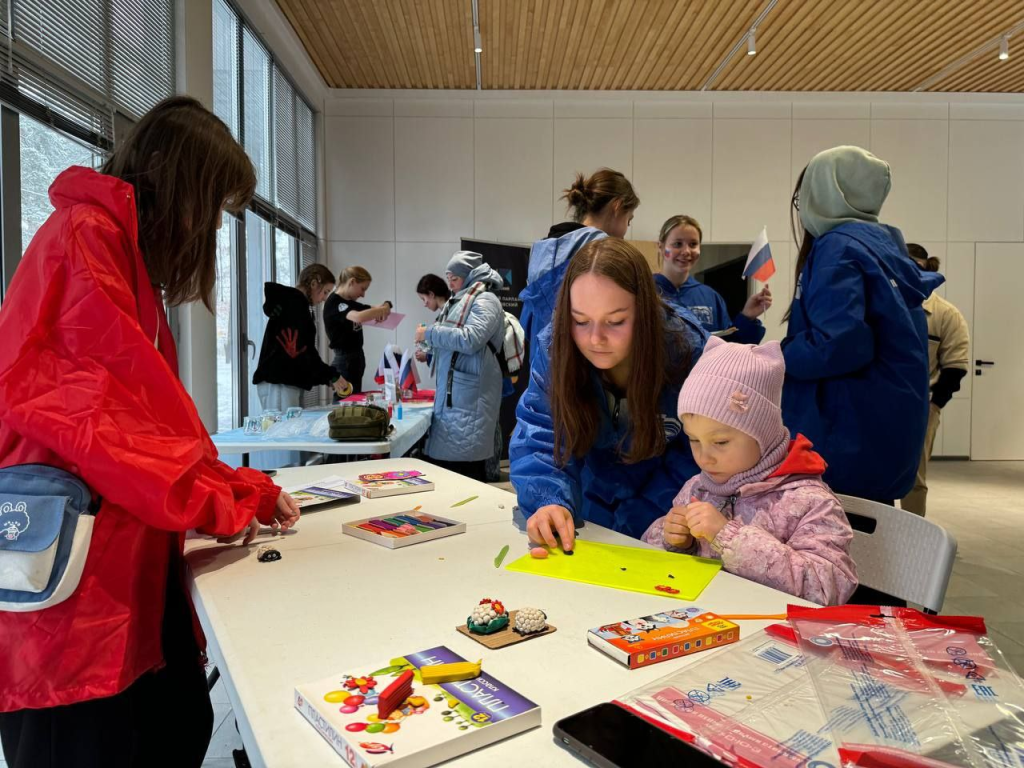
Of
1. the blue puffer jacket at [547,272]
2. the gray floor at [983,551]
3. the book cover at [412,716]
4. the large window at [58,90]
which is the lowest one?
the gray floor at [983,551]

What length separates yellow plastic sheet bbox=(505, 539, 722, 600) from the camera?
1.12 meters

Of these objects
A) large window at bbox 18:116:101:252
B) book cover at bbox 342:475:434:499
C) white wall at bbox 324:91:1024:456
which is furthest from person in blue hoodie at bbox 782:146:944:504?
white wall at bbox 324:91:1024:456

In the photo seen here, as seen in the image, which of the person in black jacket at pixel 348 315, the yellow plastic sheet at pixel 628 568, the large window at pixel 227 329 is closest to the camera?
the yellow plastic sheet at pixel 628 568

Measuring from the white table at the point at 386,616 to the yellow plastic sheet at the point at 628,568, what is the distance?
0.03m

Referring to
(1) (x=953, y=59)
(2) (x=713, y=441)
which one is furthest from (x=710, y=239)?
(2) (x=713, y=441)

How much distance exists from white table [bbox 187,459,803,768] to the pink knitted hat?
10.9 inches

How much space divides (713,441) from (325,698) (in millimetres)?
844

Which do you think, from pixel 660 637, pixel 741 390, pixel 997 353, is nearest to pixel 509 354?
pixel 741 390

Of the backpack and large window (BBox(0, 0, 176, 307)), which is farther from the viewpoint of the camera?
the backpack

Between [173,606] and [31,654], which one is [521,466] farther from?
[31,654]

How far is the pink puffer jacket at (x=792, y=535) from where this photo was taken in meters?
1.14

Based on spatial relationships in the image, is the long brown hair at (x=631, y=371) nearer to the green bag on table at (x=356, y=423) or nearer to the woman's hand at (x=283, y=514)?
the woman's hand at (x=283, y=514)

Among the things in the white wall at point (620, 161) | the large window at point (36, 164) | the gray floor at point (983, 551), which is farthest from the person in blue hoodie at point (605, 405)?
the white wall at point (620, 161)

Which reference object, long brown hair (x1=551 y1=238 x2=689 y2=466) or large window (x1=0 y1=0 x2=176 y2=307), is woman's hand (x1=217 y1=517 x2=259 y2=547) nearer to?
long brown hair (x1=551 y1=238 x2=689 y2=466)
